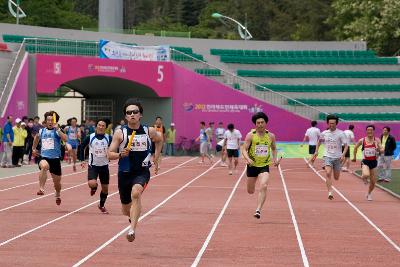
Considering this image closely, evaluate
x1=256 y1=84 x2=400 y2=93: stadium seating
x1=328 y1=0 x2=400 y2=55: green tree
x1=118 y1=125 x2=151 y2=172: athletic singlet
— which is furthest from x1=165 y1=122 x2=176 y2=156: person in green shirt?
x1=118 y1=125 x2=151 y2=172: athletic singlet

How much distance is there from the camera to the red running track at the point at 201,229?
39.1 feet

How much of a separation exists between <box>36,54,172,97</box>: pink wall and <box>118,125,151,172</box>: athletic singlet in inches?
A: 1285

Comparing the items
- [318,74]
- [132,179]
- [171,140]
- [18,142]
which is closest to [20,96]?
[171,140]

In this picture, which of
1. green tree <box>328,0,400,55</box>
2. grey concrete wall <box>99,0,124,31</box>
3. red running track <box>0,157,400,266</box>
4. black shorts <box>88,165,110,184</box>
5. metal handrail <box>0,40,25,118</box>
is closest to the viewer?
red running track <box>0,157,400,266</box>

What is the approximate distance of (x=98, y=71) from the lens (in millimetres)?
47094

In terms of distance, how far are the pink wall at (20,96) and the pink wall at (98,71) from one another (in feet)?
3.64

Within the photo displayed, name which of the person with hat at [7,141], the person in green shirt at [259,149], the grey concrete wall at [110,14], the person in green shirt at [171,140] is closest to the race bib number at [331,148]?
the person in green shirt at [259,149]

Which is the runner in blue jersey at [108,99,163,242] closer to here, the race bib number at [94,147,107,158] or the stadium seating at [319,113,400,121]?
the race bib number at [94,147,107,158]

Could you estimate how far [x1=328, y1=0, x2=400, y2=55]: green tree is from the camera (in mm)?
70688

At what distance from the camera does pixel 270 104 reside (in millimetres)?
52094

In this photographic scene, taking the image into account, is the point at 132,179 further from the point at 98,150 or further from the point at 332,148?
the point at 332,148

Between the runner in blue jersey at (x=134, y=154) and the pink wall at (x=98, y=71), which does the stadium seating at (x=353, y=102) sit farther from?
the runner in blue jersey at (x=134, y=154)

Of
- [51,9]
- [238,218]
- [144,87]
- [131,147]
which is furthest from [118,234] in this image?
[51,9]

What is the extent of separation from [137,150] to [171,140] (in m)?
33.3
